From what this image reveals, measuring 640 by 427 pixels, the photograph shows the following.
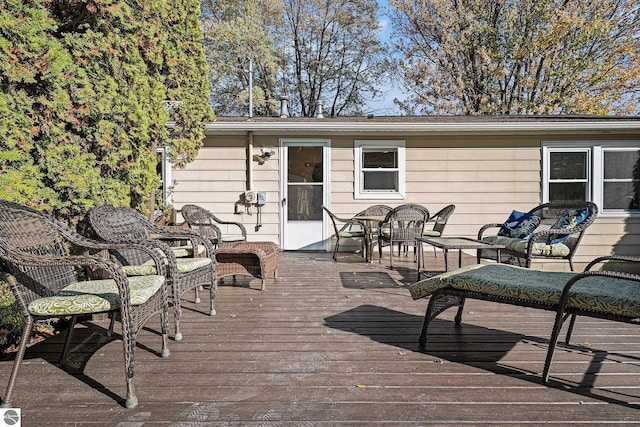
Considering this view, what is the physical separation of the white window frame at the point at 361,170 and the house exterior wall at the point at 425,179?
0.08 metres

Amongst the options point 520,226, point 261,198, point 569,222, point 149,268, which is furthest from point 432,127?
point 149,268

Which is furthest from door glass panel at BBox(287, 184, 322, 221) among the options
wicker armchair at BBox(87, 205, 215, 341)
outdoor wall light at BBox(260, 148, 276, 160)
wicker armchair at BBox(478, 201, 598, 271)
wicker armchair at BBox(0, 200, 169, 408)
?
wicker armchair at BBox(0, 200, 169, 408)

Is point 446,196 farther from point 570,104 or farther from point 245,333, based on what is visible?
point 570,104

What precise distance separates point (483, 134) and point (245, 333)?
230 inches

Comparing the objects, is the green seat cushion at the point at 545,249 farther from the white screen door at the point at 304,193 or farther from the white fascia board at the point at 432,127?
the white screen door at the point at 304,193

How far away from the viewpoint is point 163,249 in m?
2.68

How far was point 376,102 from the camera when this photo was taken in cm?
1700

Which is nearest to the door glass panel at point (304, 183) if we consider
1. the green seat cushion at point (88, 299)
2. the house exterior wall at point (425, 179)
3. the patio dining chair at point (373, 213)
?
the house exterior wall at point (425, 179)

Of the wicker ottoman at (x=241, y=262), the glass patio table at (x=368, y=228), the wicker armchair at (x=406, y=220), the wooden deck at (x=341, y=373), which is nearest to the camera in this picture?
the wooden deck at (x=341, y=373)

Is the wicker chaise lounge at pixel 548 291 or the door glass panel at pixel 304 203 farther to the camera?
the door glass panel at pixel 304 203

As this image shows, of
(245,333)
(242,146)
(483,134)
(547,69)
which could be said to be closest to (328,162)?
(242,146)

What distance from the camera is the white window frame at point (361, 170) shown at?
7023 millimetres

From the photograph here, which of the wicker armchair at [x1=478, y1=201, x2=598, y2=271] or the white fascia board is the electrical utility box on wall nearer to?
the white fascia board

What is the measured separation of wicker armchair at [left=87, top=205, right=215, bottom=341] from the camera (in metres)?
2.74
